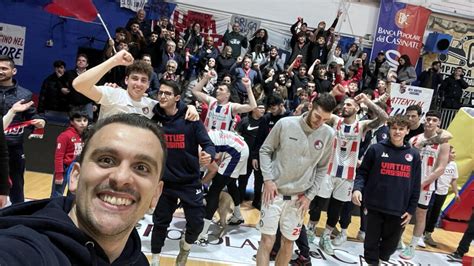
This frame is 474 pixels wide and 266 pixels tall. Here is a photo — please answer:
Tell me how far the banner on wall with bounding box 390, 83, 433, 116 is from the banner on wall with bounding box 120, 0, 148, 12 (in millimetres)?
7887

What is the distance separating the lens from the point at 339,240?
6.23 meters

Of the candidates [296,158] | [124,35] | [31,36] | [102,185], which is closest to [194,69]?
[124,35]

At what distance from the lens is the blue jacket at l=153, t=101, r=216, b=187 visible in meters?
4.34

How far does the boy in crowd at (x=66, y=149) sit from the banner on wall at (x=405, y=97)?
8.48 meters

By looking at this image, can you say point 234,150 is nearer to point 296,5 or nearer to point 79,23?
point 79,23

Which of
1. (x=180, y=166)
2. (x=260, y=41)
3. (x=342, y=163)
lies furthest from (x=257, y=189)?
(x=260, y=41)

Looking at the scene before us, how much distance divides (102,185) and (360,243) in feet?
19.2

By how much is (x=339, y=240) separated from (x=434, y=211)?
2070mm

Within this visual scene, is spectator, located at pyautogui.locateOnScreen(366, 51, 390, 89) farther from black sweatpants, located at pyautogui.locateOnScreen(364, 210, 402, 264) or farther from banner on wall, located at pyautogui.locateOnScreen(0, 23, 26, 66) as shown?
banner on wall, located at pyautogui.locateOnScreen(0, 23, 26, 66)

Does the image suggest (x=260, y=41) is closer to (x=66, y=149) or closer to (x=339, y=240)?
(x=339, y=240)

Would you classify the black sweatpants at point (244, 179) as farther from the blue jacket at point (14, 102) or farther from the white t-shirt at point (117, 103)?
the blue jacket at point (14, 102)

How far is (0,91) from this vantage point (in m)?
4.79

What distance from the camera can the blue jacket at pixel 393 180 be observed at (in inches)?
181

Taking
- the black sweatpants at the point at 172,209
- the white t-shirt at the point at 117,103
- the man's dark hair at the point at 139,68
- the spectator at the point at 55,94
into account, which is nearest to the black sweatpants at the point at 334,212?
the black sweatpants at the point at 172,209
